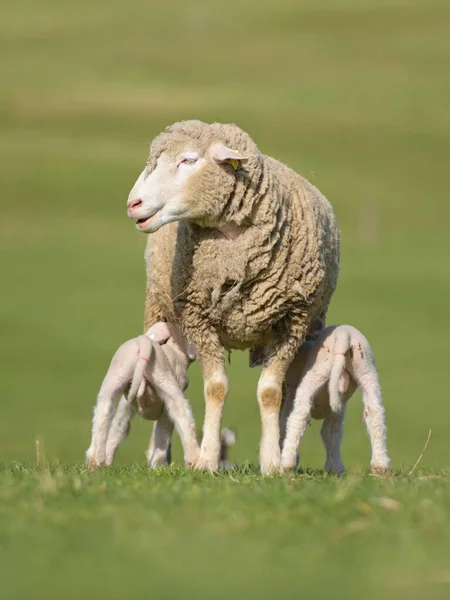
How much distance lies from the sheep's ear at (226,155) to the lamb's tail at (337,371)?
1.28 metres

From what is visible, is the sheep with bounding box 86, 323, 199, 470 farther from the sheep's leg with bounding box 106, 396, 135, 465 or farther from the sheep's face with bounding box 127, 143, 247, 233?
the sheep's face with bounding box 127, 143, 247, 233

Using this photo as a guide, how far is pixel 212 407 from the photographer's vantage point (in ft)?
28.6


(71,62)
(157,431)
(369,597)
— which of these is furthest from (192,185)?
(71,62)

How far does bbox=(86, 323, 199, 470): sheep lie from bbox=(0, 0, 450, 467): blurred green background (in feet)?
22.1

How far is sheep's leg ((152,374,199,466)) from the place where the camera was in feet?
28.1

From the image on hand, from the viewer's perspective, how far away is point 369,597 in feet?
14.7

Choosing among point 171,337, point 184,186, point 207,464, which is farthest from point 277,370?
point 184,186

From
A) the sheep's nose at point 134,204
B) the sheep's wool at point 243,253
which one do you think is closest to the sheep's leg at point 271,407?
the sheep's wool at point 243,253

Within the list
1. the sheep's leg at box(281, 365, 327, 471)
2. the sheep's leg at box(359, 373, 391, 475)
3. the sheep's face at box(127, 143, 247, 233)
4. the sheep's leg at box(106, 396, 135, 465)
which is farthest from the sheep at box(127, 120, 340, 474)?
the sheep's leg at box(106, 396, 135, 465)

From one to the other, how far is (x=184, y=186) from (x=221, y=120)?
30.1 m

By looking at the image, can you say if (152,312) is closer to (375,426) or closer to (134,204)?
(134,204)

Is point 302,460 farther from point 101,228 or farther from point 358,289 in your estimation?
point 101,228

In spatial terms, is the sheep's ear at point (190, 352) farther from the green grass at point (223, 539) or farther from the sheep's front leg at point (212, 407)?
the green grass at point (223, 539)

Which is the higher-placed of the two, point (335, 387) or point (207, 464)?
point (335, 387)
